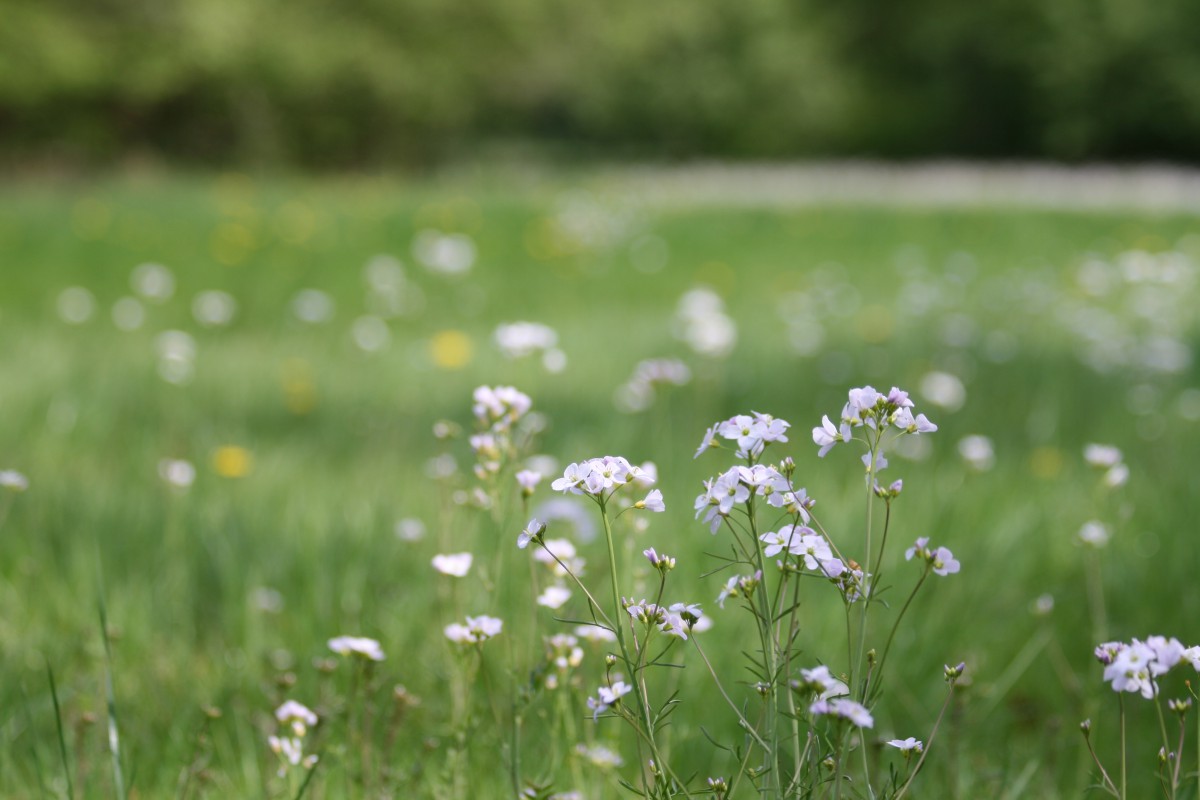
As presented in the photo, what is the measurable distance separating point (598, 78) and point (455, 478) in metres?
26.5

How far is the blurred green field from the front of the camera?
1.61 meters

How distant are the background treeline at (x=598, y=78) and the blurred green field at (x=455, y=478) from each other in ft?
38.5

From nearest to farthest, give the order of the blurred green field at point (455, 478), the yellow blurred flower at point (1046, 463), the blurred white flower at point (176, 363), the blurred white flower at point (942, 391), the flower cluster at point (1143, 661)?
1. the flower cluster at point (1143, 661)
2. the blurred green field at point (455, 478)
3. the blurred white flower at point (942, 391)
4. the yellow blurred flower at point (1046, 463)
5. the blurred white flower at point (176, 363)

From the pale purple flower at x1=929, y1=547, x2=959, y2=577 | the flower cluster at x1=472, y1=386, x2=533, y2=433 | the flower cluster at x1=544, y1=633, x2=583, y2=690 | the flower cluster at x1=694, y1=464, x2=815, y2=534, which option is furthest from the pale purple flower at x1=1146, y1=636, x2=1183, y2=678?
the flower cluster at x1=472, y1=386, x2=533, y2=433

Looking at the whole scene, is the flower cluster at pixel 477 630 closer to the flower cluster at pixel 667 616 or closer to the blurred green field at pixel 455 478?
the blurred green field at pixel 455 478

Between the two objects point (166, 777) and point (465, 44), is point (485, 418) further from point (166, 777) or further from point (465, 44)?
point (465, 44)

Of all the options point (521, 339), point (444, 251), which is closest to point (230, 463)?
point (521, 339)

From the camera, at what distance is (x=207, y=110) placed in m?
21.9

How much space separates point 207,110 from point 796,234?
1673cm

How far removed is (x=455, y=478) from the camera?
1.96 m

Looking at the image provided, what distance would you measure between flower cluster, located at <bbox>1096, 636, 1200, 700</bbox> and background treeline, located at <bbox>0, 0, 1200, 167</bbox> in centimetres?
1698

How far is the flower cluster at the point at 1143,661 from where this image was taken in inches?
33.7

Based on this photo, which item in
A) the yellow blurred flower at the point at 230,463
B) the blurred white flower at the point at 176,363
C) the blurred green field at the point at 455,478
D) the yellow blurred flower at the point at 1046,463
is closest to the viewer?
the blurred green field at the point at 455,478

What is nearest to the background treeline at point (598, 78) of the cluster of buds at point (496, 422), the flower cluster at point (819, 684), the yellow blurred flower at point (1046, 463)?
the yellow blurred flower at point (1046, 463)
